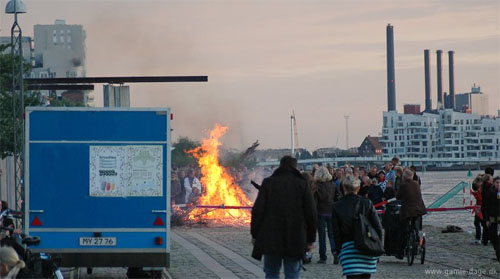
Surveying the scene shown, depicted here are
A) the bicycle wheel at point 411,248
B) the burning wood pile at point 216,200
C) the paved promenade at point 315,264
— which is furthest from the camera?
the burning wood pile at point 216,200

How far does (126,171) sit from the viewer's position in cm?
1641

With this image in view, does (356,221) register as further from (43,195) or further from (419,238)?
(419,238)

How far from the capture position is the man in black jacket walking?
11750 mm

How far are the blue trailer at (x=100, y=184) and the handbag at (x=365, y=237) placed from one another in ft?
17.0

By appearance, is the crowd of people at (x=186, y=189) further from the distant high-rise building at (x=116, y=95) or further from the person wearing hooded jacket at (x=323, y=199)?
the person wearing hooded jacket at (x=323, y=199)

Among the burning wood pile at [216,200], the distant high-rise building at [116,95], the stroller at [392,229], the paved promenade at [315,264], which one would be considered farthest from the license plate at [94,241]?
the burning wood pile at [216,200]

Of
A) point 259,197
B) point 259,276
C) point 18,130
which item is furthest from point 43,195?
point 18,130

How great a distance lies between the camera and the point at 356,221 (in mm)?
11719

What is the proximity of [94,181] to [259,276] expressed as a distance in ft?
11.0

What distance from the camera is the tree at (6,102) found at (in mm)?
42062

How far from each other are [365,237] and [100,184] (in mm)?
5854

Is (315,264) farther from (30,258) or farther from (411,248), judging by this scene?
(30,258)

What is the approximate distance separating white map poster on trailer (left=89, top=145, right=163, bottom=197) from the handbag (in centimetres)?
530

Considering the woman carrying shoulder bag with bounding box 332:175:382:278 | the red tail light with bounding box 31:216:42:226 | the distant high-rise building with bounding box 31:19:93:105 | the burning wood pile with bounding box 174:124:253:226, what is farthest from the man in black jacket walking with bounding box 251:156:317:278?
the distant high-rise building with bounding box 31:19:93:105
